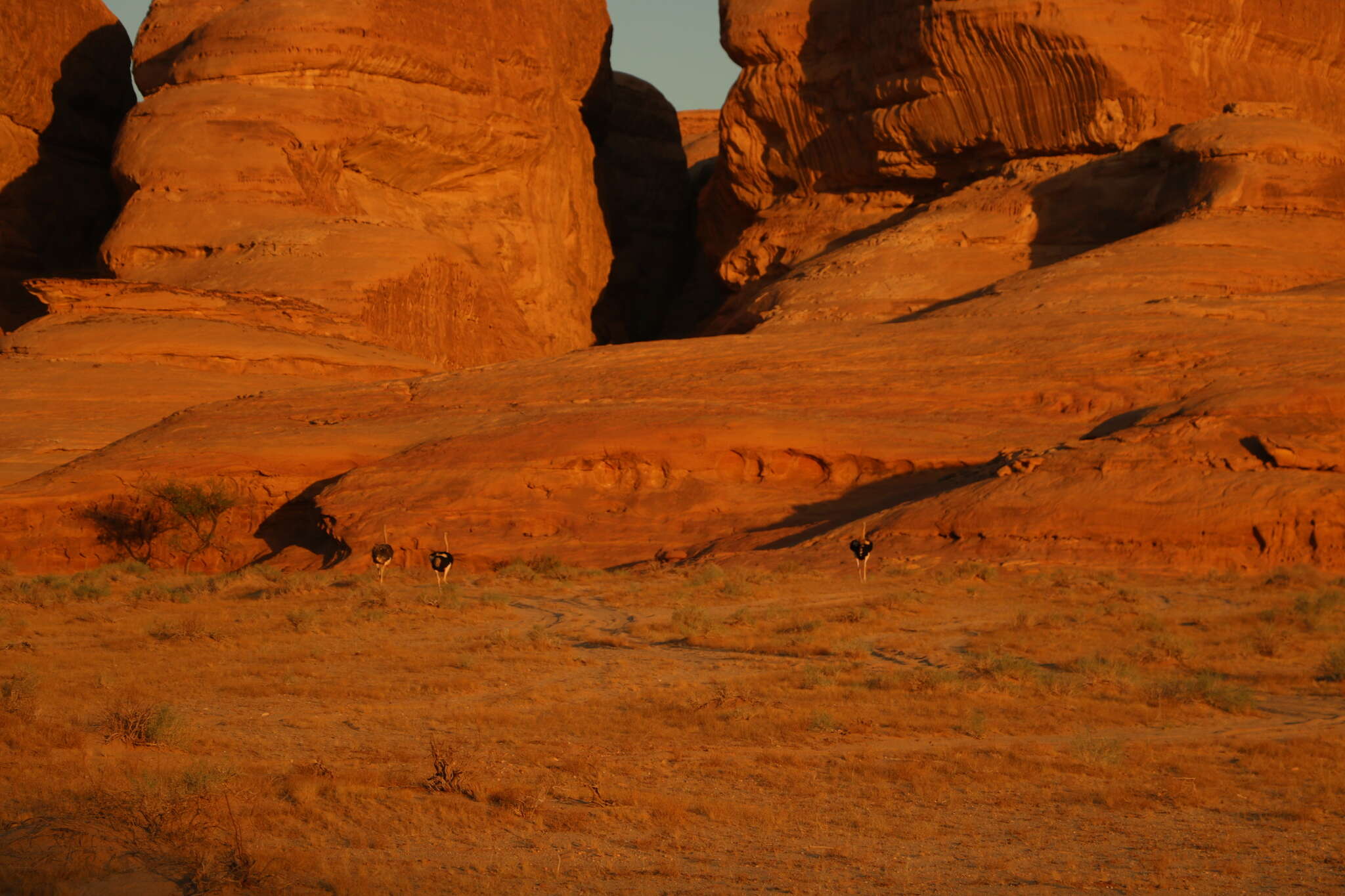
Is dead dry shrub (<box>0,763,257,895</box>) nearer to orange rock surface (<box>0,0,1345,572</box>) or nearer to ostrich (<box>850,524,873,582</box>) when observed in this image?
ostrich (<box>850,524,873,582</box>)

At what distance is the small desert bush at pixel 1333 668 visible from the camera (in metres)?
11.7

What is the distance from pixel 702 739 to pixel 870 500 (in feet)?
37.2

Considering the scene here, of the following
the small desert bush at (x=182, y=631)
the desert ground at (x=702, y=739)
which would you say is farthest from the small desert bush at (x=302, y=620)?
the small desert bush at (x=182, y=631)

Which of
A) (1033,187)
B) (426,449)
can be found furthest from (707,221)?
(426,449)

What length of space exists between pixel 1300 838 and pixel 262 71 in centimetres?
3520

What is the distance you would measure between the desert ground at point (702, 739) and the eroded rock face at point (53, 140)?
32.2 m

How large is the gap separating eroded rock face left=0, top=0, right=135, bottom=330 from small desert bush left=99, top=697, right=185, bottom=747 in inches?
1443

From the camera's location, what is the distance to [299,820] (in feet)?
25.1

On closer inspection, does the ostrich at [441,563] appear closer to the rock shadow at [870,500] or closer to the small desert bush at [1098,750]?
the rock shadow at [870,500]

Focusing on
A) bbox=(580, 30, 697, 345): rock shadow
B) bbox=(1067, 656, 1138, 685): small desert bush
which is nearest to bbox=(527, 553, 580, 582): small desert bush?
bbox=(1067, 656, 1138, 685): small desert bush

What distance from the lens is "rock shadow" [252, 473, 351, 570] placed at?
22.7 metres

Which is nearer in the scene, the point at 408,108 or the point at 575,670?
the point at 575,670

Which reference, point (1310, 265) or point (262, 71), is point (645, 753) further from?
point (262, 71)

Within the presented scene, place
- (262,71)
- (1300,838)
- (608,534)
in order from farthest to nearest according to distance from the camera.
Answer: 1. (262,71)
2. (608,534)
3. (1300,838)
